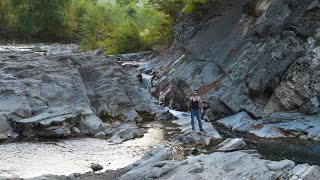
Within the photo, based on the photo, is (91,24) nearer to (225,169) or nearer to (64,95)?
(64,95)

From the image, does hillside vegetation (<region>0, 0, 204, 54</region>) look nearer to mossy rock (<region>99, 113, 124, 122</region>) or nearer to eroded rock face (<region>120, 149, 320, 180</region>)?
mossy rock (<region>99, 113, 124, 122</region>)

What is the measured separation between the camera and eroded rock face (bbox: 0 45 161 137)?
21031 mm

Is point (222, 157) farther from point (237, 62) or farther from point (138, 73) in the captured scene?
point (138, 73)

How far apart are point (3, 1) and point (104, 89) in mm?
54125

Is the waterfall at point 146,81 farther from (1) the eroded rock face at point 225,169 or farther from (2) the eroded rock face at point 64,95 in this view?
(1) the eroded rock face at point 225,169

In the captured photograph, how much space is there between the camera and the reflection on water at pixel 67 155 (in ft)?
49.6

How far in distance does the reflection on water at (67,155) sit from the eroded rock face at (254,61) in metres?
6.19

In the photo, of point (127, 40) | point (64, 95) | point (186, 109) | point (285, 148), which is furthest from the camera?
point (127, 40)

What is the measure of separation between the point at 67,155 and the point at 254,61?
12482 millimetres

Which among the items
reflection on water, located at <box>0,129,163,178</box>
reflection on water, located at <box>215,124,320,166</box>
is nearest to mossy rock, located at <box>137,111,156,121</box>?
reflection on water, located at <box>0,129,163,178</box>

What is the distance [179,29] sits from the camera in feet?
113

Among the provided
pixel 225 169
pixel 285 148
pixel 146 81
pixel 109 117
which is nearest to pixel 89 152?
pixel 109 117

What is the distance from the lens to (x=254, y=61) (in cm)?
2403

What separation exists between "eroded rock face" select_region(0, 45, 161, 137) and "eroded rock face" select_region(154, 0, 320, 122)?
3854 mm
